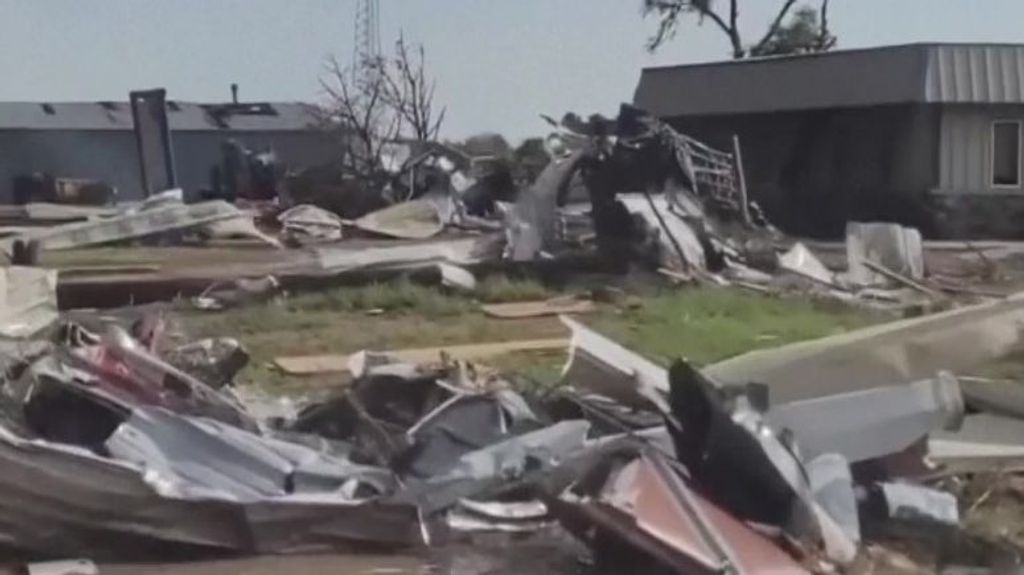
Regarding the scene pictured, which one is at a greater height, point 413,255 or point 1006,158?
point 413,255

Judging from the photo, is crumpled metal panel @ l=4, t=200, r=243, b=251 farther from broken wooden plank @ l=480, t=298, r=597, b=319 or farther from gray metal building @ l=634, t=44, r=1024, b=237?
gray metal building @ l=634, t=44, r=1024, b=237

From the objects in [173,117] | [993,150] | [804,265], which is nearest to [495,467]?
[804,265]

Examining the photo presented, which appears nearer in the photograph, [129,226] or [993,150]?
[129,226]

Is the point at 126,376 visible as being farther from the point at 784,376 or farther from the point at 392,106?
the point at 392,106

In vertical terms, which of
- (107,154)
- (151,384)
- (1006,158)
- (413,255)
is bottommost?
(1006,158)

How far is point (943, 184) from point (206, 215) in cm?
1426

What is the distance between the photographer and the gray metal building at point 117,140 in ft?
148

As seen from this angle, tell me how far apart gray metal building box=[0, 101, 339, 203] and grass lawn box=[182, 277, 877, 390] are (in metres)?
28.2

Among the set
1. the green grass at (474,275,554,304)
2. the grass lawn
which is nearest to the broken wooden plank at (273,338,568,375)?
the grass lawn

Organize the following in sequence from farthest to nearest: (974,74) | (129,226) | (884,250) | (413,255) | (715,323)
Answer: (974,74) < (129,226) < (884,250) < (413,255) < (715,323)

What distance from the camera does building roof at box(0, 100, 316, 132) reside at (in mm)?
46156

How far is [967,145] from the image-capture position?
31.2 metres

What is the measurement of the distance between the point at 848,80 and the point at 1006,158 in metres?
3.14

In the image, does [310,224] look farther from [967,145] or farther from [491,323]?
[967,145]
